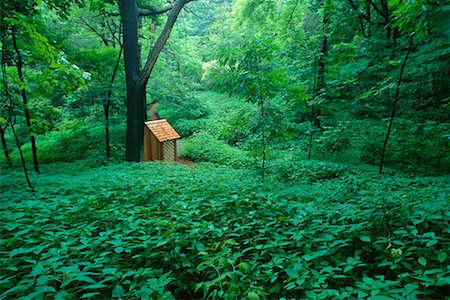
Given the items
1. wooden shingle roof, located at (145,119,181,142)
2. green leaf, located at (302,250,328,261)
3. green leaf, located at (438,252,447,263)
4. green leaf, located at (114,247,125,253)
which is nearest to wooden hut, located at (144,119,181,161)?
wooden shingle roof, located at (145,119,181,142)

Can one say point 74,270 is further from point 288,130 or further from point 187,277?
point 288,130

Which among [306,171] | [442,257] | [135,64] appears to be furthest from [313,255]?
[135,64]

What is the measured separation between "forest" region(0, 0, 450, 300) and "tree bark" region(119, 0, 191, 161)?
2.5 inches

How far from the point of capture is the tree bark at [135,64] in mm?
8766

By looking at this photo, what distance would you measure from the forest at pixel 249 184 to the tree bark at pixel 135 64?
6cm

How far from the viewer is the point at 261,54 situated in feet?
19.4

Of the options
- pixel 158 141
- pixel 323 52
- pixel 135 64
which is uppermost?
pixel 323 52

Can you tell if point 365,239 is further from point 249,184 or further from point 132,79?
point 132,79

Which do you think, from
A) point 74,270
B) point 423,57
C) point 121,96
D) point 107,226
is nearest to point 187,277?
point 74,270

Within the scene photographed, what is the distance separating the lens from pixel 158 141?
1086cm

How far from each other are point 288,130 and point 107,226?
180 inches

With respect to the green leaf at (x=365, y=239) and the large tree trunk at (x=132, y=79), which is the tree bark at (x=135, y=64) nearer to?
the large tree trunk at (x=132, y=79)

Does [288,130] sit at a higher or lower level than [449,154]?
higher

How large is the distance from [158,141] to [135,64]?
3.00 meters
